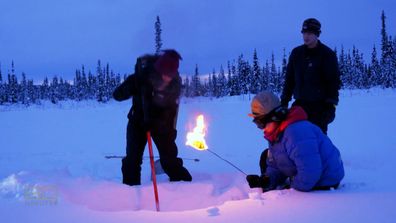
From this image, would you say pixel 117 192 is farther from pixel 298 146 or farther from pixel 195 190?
pixel 298 146

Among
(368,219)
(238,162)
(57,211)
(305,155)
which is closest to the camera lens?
(368,219)

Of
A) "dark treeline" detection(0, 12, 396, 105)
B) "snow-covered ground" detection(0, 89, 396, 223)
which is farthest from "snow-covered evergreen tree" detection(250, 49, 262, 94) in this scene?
"snow-covered ground" detection(0, 89, 396, 223)

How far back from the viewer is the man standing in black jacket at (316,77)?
473 cm

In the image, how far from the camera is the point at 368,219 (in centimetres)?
274

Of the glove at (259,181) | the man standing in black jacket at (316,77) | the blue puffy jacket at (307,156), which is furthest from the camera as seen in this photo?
the man standing in black jacket at (316,77)

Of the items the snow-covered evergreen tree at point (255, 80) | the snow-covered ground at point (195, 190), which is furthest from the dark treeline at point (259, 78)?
the snow-covered ground at point (195, 190)

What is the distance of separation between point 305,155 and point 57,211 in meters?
2.21

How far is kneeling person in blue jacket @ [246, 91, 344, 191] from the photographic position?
3.46m

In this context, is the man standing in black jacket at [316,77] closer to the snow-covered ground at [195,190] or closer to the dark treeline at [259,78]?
the snow-covered ground at [195,190]

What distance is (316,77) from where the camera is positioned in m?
4.83

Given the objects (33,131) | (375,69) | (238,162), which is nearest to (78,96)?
(375,69)

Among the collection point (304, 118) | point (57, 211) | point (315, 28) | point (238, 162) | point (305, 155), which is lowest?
point (238, 162)

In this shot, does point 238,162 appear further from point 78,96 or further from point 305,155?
point 78,96

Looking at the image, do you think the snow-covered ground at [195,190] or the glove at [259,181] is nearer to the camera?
the snow-covered ground at [195,190]
